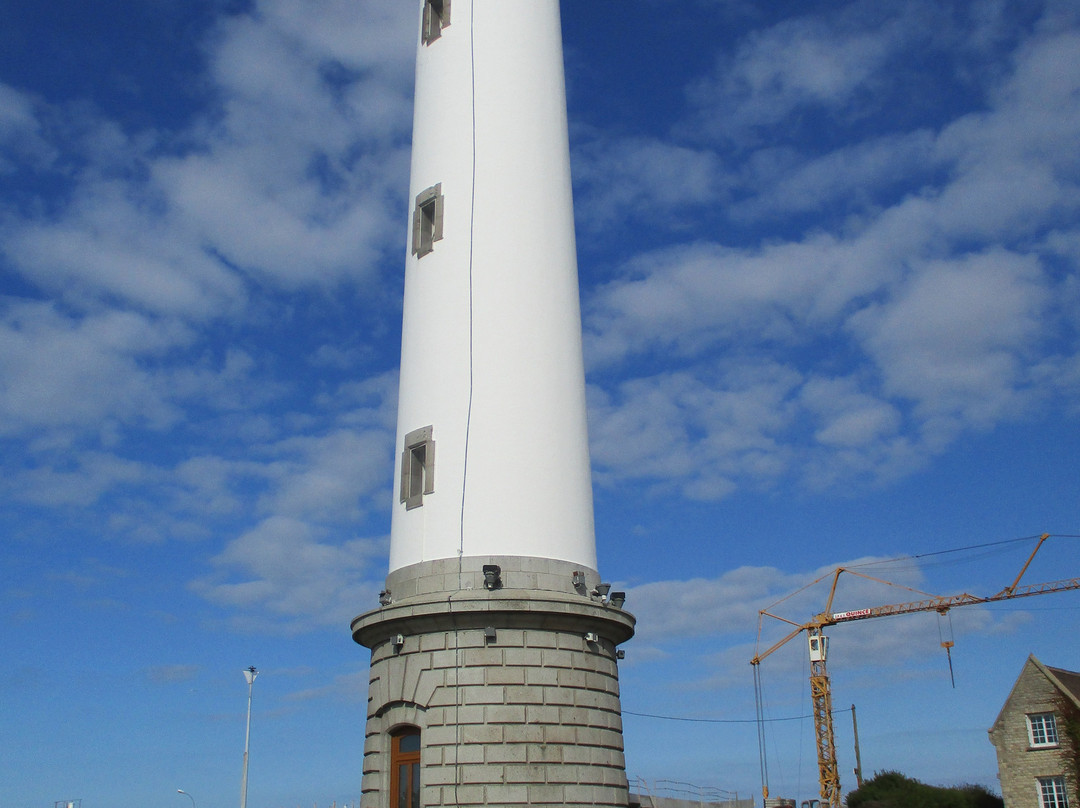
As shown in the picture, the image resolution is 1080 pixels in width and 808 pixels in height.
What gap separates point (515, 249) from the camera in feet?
67.2

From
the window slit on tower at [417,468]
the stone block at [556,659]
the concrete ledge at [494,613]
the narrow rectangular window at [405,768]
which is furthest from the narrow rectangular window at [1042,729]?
the window slit on tower at [417,468]

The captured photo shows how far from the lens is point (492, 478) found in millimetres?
18719

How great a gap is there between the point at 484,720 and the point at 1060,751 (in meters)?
35.0

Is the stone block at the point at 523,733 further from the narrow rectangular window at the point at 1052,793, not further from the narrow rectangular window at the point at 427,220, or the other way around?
the narrow rectangular window at the point at 1052,793

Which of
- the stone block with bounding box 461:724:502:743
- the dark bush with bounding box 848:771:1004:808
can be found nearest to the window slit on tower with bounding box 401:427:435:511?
the stone block with bounding box 461:724:502:743

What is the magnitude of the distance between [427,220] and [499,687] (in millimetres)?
9841

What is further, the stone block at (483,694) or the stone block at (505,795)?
the stone block at (483,694)

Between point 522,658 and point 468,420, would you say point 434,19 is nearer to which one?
point 468,420

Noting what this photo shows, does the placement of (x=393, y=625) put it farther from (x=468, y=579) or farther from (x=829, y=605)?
(x=829, y=605)

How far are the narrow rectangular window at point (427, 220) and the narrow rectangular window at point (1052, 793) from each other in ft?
121

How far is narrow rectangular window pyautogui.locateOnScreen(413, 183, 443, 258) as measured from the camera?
69.1 feet

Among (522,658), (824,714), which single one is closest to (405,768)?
(522,658)

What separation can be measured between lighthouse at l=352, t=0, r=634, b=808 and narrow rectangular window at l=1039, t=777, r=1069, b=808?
3211 cm

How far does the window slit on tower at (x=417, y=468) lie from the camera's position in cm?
1925
